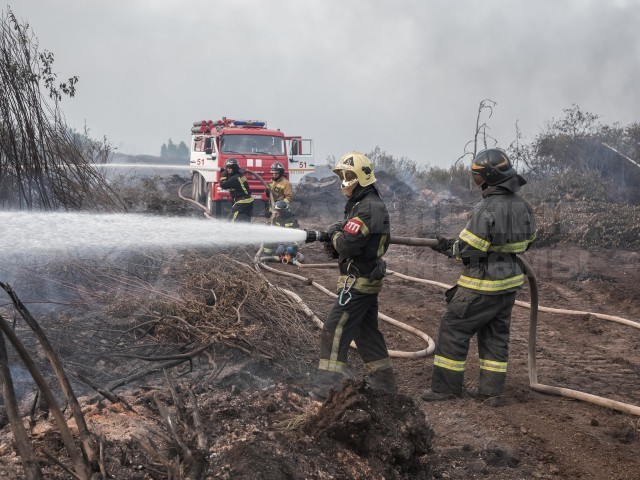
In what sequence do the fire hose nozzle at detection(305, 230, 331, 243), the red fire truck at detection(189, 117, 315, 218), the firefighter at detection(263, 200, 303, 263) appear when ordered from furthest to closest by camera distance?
the red fire truck at detection(189, 117, 315, 218), the firefighter at detection(263, 200, 303, 263), the fire hose nozzle at detection(305, 230, 331, 243)

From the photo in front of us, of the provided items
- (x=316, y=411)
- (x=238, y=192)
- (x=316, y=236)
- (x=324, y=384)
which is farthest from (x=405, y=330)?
(x=238, y=192)

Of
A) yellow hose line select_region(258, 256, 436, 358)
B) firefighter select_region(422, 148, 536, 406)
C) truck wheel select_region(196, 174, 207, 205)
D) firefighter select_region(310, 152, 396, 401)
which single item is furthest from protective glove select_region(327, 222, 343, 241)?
truck wheel select_region(196, 174, 207, 205)

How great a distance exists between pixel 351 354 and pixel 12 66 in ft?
12.5

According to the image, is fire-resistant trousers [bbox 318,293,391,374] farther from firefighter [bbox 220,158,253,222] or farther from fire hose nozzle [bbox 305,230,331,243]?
firefighter [bbox 220,158,253,222]

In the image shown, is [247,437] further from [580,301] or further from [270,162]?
[270,162]

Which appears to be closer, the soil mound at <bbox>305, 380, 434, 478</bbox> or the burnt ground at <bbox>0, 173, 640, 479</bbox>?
the burnt ground at <bbox>0, 173, 640, 479</bbox>

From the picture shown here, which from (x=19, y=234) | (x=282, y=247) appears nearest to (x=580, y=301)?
(x=282, y=247)

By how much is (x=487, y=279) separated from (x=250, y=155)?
408 inches

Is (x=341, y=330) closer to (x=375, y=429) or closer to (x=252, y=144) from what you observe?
(x=375, y=429)

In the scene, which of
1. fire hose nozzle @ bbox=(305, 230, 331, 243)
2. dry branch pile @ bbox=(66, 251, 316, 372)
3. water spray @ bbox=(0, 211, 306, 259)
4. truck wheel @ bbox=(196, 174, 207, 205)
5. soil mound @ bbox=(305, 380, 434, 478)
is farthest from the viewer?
truck wheel @ bbox=(196, 174, 207, 205)

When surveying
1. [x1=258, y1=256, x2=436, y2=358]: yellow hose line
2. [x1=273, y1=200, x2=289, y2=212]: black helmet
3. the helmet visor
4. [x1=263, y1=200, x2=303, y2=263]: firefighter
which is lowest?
[x1=258, y1=256, x2=436, y2=358]: yellow hose line

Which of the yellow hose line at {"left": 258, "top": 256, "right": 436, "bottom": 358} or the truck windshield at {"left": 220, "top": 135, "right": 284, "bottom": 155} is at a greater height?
the truck windshield at {"left": 220, "top": 135, "right": 284, "bottom": 155}

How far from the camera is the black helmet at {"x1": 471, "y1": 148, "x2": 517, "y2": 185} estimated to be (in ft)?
14.8

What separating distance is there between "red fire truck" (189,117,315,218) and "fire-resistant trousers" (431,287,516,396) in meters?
9.49
